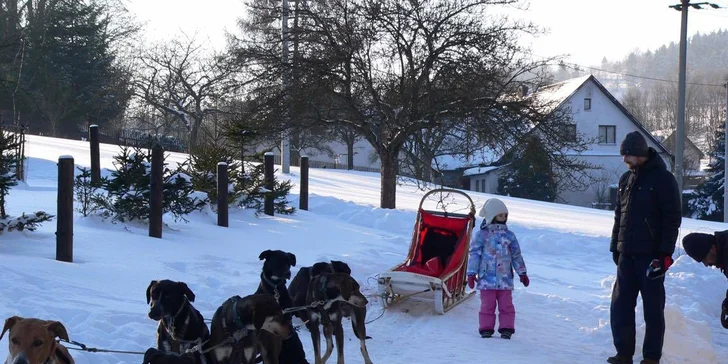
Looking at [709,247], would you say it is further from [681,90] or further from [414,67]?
[681,90]

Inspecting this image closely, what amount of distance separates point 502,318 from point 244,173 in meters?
9.43

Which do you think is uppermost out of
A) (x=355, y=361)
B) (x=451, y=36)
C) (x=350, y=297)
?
(x=451, y=36)

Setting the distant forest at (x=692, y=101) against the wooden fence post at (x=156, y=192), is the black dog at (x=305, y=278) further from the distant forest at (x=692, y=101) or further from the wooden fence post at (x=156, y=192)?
the distant forest at (x=692, y=101)

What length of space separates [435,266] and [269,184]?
7.52m

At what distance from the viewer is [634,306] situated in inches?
286

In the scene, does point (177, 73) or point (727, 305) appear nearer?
point (727, 305)

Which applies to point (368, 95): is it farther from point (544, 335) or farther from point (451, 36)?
point (544, 335)

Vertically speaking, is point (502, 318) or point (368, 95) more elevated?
point (368, 95)

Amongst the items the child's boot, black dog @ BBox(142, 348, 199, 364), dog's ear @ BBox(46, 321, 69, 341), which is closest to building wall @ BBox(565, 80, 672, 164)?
the child's boot

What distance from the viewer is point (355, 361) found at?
7348mm

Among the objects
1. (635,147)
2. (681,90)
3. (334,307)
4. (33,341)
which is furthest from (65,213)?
(681,90)

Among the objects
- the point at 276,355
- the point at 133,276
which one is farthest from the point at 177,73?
the point at 276,355

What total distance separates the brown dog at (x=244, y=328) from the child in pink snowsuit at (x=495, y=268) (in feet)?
10.3

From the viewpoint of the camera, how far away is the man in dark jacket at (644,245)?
699 centimetres
